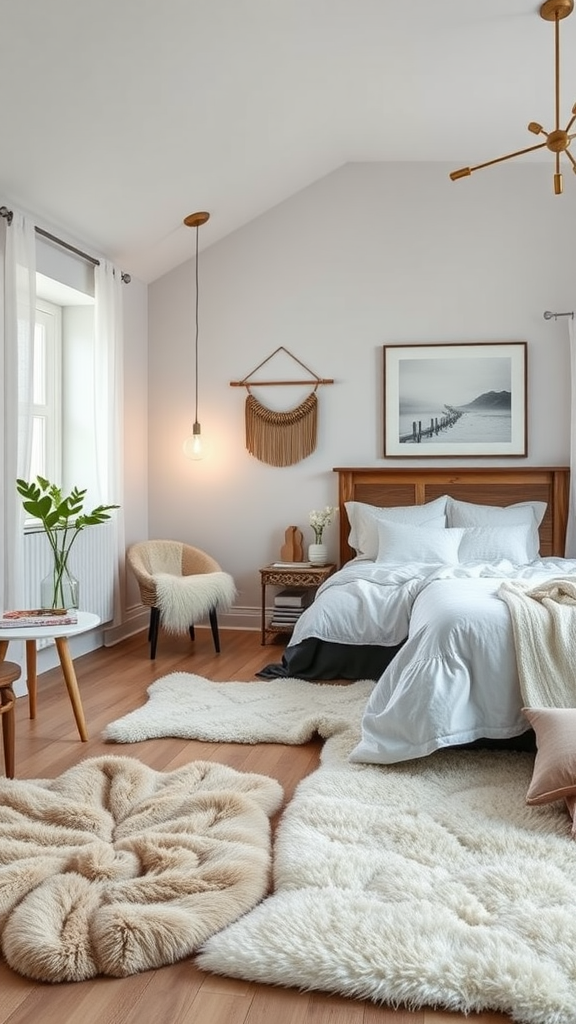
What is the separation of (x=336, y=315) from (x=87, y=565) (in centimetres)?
232

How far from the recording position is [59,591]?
3518 millimetres

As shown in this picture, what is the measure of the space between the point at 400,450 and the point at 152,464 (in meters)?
1.74

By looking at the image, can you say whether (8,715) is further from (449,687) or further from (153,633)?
(153,633)

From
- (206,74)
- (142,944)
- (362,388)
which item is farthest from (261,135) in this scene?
(142,944)

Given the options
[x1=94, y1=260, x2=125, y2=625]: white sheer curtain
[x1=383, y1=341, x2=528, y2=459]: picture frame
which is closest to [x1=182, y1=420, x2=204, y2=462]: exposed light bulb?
[x1=94, y1=260, x2=125, y2=625]: white sheer curtain

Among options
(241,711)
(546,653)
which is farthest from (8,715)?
(546,653)

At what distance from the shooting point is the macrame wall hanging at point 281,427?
5.68 m

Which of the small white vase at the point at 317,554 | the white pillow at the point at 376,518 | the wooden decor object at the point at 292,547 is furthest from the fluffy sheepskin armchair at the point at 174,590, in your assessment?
the white pillow at the point at 376,518

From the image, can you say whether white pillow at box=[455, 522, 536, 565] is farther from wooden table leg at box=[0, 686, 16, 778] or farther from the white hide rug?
wooden table leg at box=[0, 686, 16, 778]

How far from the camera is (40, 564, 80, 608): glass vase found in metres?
3.52

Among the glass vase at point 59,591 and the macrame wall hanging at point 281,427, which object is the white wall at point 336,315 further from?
the glass vase at point 59,591

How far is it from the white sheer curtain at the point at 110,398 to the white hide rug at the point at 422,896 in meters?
2.68

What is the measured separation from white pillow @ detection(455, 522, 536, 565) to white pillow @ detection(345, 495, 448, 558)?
24 cm

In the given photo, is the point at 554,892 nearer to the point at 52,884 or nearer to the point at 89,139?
the point at 52,884
